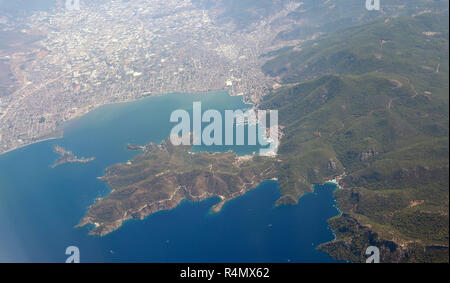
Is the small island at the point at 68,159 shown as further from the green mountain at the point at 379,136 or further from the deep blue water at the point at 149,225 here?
the green mountain at the point at 379,136

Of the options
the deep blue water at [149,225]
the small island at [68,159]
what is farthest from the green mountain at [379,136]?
the small island at [68,159]

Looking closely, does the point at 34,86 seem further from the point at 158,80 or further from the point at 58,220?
the point at 58,220

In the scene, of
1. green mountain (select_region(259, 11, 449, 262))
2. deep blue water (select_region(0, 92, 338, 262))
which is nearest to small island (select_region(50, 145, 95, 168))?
deep blue water (select_region(0, 92, 338, 262))

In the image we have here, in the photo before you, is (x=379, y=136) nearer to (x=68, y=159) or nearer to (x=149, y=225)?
(x=149, y=225)

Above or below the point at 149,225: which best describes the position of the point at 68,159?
above

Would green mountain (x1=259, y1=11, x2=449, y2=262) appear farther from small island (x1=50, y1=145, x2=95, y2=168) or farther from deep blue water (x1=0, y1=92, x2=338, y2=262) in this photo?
small island (x1=50, y1=145, x2=95, y2=168)

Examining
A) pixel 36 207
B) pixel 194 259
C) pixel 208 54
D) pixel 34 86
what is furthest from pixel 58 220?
pixel 208 54

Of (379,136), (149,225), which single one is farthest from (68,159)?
(379,136)

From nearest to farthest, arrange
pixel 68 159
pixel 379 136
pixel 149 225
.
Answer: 1. pixel 149 225
2. pixel 379 136
3. pixel 68 159
